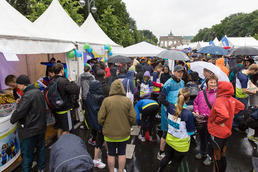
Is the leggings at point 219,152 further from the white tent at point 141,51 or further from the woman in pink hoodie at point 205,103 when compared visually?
the white tent at point 141,51

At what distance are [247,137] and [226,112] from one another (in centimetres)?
297

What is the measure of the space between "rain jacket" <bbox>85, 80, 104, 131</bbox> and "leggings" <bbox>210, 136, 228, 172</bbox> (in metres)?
2.13

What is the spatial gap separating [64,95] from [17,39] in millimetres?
1476

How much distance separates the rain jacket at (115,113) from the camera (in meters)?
2.70

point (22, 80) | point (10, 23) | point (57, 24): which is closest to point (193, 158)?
point (22, 80)

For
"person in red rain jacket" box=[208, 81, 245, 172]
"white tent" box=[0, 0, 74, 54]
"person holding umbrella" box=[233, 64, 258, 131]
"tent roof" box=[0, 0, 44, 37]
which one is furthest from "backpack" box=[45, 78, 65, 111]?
"person holding umbrella" box=[233, 64, 258, 131]

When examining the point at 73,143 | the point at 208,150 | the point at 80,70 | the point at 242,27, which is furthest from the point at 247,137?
the point at 242,27

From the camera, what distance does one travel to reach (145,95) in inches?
191

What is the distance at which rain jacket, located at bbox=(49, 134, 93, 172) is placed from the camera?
1.47 meters

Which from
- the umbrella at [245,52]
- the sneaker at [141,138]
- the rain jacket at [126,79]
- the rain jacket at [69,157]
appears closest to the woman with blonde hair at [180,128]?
the rain jacket at [69,157]

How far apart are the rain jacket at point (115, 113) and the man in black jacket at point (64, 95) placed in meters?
1.15

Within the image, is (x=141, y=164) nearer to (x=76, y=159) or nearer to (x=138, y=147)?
(x=138, y=147)

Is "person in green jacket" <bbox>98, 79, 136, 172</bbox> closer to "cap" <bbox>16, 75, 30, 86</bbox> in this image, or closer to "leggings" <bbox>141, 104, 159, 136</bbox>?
"leggings" <bbox>141, 104, 159, 136</bbox>

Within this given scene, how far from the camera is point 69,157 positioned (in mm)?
1537
